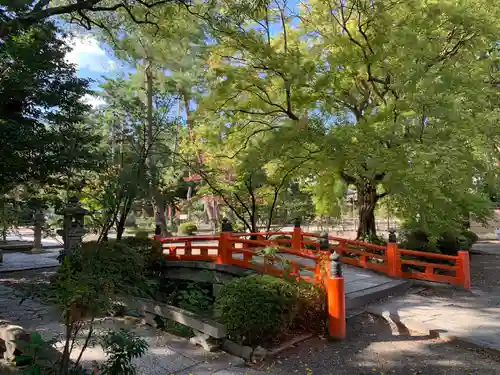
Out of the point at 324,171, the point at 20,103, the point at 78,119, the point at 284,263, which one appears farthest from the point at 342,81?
the point at 20,103

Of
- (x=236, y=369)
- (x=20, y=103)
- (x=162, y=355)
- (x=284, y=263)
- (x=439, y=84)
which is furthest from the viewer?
(x=20, y=103)

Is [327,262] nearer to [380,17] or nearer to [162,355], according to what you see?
[162,355]

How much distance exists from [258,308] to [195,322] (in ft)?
3.81

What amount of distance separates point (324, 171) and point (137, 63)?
11.6 m

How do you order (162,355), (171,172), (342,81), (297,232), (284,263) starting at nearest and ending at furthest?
(162,355) < (284,263) < (342,81) < (297,232) < (171,172)

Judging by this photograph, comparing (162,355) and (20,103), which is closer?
(162,355)

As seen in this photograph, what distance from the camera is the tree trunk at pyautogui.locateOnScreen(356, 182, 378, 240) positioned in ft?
41.7

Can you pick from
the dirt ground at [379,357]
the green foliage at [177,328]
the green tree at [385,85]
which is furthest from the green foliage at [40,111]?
the green foliage at [177,328]

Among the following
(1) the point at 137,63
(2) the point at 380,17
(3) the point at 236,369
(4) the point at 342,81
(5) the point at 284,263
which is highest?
(1) the point at 137,63

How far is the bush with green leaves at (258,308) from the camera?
5535mm

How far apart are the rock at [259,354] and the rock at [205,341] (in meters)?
0.67

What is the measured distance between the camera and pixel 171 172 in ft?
74.8

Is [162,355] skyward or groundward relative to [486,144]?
groundward

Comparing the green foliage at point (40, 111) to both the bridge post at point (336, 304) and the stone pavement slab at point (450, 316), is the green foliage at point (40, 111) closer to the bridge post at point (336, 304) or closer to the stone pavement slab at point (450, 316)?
the bridge post at point (336, 304)
